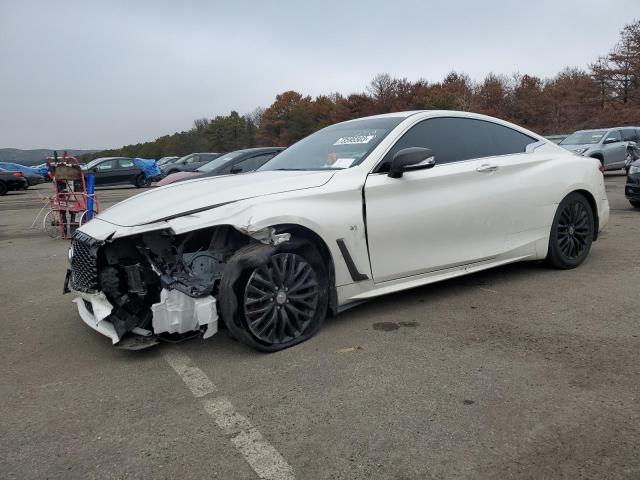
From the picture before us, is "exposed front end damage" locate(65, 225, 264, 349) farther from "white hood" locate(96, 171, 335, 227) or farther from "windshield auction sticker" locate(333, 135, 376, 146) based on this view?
"windshield auction sticker" locate(333, 135, 376, 146)

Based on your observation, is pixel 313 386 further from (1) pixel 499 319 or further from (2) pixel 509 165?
(2) pixel 509 165

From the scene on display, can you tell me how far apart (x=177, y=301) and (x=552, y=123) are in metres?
52.8

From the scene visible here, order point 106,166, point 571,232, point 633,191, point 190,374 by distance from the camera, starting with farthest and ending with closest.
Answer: point 106,166 → point 633,191 → point 571,232 → point 190,374

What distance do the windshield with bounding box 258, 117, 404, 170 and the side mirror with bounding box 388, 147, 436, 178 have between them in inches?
10.5

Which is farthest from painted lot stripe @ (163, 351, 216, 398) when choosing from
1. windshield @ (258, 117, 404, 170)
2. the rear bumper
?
the rear bumper

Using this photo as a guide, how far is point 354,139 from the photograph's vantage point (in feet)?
13.6

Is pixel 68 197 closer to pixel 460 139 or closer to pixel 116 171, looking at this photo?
pixel 460 139

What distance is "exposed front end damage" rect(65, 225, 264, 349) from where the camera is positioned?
10.4ft

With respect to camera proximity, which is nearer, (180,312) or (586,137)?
(180,312)

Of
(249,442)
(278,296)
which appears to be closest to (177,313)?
(278,296)

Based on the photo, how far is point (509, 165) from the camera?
4500mm

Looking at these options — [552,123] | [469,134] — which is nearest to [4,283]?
[469,134]

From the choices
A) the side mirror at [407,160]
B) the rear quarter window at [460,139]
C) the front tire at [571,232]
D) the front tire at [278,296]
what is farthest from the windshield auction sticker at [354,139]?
the front tire at [571,232]

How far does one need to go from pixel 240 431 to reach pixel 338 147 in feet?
8.02
